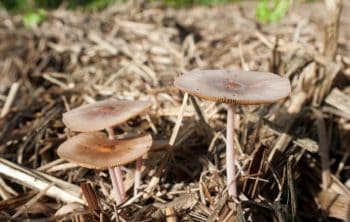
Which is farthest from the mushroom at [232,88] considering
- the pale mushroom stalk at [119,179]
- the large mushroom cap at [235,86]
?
the pale mushroom stalk at [119,179]

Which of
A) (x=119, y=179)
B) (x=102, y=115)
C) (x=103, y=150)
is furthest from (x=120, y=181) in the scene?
(x=102, y=115)

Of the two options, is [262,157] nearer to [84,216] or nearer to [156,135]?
[156,135]

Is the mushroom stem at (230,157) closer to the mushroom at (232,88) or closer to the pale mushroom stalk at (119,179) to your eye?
the mushroom at (232,88)

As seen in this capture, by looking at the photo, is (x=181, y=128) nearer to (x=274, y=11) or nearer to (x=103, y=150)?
(x=103, y=150)

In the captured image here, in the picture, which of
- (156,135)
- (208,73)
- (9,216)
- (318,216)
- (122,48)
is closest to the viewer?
(208,73)

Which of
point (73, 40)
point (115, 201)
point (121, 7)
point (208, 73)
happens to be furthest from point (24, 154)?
point (121, 7)

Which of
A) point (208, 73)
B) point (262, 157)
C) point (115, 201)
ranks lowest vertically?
point (115, 201)
